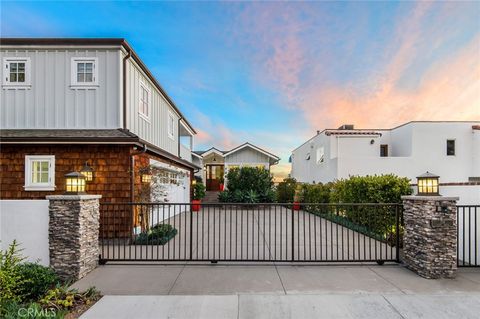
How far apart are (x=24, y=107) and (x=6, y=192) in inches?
106

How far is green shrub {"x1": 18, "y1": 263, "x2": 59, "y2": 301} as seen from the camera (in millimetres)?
3852

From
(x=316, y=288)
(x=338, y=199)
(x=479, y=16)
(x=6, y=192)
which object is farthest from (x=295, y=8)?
(x=6, y=192)

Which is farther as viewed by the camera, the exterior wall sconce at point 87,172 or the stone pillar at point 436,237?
the exterior wall sconce at point 87,172

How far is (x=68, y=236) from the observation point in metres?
4.73

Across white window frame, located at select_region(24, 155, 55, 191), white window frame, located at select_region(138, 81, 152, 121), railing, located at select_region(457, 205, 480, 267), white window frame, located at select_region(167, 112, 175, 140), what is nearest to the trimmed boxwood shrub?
white window frame, located at select_region(24, 155, 55, 191)

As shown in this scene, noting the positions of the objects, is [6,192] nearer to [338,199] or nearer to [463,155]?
[338,199]

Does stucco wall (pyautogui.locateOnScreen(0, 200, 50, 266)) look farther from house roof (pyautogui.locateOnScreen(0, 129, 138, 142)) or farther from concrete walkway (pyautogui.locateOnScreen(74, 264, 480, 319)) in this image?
house roof (pyautogui.locateOnScreen(0, 129, 138, 142))

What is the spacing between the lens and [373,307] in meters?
3.61

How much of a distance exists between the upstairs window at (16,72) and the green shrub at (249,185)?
11920 mm

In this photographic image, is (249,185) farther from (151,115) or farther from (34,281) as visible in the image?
(34,281)

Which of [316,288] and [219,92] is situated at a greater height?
[219,92]

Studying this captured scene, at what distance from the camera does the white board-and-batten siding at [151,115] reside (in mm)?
8445

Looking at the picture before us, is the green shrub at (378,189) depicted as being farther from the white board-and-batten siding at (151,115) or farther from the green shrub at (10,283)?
the green shrub at (10,283)

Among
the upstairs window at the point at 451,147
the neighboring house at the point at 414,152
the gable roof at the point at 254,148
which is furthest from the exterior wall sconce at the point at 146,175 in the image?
the upstairs window at the point at 451,147
